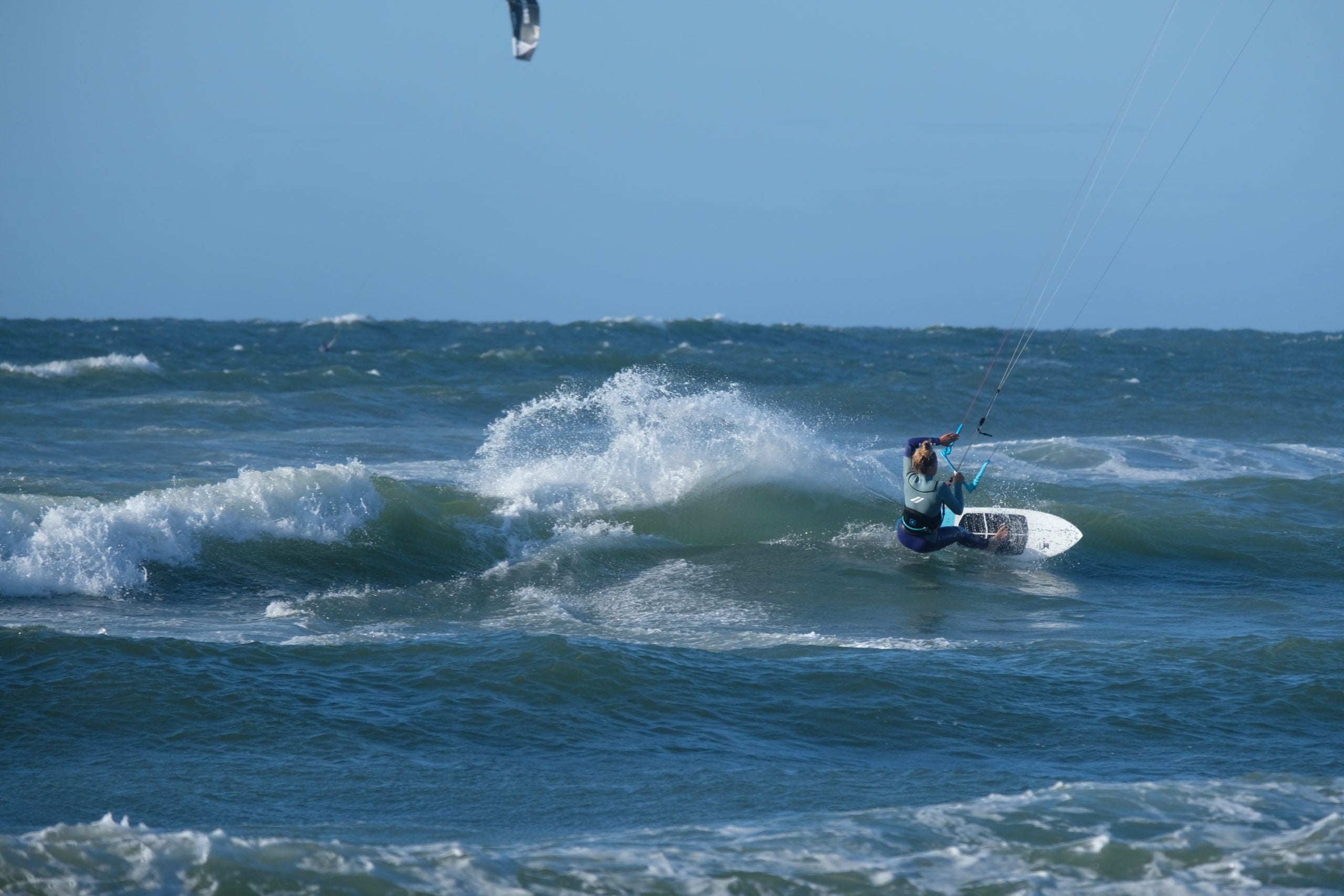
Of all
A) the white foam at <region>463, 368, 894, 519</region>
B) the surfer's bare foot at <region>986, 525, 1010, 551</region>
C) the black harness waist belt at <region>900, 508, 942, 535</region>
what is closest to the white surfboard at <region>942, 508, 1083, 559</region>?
the surfer's bare foot at <region>986, 525, 1010, 551</region>

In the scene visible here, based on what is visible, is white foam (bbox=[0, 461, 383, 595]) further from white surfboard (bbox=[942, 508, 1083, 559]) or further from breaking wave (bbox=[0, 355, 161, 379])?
breaking wave (bbox=[0, 355, 161, 379])

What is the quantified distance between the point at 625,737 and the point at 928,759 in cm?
164

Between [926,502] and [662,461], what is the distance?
4126 millimetres

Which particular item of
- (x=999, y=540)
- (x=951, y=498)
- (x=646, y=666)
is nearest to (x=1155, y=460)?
(x=999, y=540)

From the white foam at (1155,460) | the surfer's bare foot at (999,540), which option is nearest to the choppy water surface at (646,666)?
the white foam at (1155,460)

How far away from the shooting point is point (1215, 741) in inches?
268

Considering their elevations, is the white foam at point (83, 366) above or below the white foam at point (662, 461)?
above

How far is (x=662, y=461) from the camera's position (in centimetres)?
1477

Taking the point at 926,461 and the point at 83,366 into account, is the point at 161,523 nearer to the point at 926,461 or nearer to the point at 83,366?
the point at 926,461

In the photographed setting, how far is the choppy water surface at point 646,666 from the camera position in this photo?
504 cm

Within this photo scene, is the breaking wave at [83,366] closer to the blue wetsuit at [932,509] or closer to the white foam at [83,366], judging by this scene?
the white foam at [83,366]

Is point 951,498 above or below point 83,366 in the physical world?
below

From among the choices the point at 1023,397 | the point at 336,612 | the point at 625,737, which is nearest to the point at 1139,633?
the point at 625,737

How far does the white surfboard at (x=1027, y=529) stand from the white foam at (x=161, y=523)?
20.3ft
